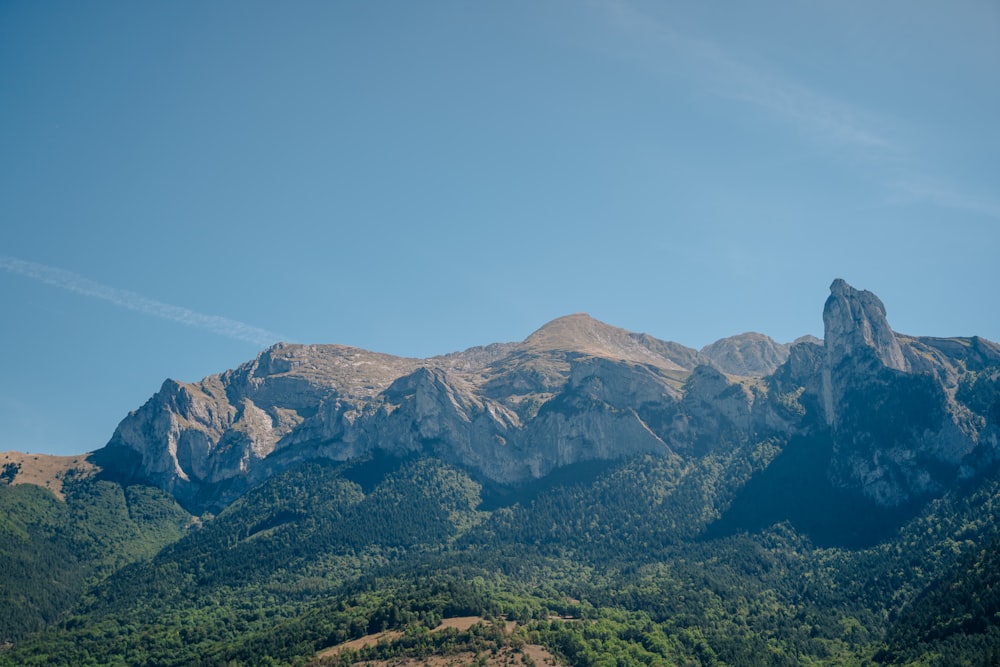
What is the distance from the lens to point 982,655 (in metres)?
186

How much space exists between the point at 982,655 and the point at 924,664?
13.7m

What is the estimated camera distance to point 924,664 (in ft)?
643
